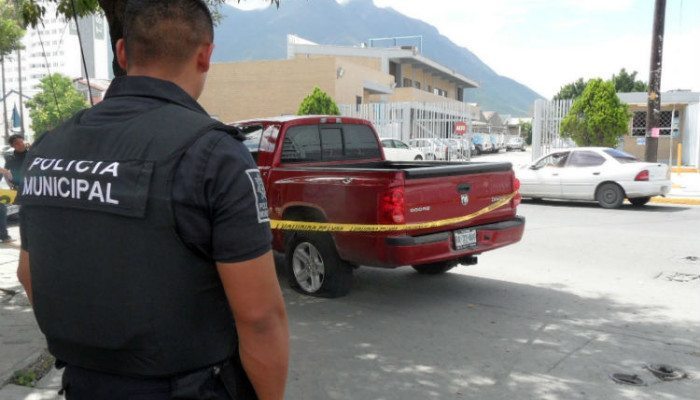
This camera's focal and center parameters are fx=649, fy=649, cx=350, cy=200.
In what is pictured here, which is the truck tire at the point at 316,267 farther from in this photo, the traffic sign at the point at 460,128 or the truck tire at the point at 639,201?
the traffic sign at the point at 460,128

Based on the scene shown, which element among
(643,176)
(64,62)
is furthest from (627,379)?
(64,62)

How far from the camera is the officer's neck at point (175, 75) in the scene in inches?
67.1

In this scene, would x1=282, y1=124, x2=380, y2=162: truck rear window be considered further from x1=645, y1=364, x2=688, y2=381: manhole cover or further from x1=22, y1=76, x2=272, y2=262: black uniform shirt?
x1=22, y1=76, x2=272, y2=262: black uniform shirt

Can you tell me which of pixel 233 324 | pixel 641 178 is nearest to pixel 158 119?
pixel 233 324

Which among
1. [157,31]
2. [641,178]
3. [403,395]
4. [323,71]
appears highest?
[323,71]

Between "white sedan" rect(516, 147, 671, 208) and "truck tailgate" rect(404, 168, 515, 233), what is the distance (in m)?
7.85

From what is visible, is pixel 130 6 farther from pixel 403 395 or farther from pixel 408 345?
pixel 408 345

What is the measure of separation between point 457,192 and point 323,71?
94.4 feet

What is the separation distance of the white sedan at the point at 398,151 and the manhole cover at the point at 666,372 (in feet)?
69.1

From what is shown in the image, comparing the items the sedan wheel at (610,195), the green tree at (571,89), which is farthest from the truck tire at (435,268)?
the green tree at (571,89)

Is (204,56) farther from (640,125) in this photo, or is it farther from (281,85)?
(281,85)

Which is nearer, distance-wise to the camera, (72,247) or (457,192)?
(72,247)

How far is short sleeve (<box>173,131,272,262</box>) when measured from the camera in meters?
1.52

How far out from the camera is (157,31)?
169 centimetres
